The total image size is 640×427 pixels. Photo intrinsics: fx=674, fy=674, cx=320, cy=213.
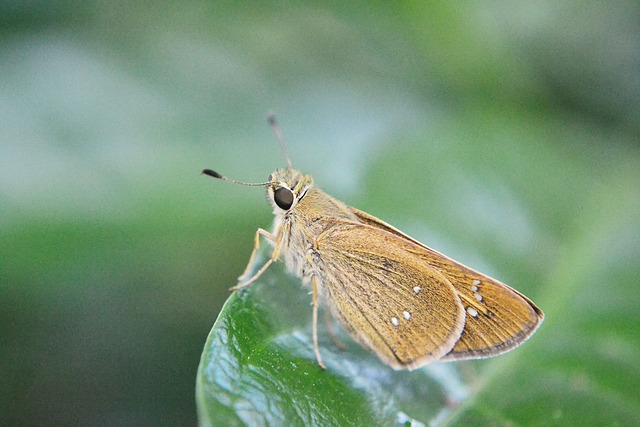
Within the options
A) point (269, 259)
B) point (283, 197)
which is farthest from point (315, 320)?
point (283, 197)

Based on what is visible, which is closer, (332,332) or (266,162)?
(332,332)

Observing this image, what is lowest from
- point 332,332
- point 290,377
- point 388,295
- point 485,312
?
point 290,377

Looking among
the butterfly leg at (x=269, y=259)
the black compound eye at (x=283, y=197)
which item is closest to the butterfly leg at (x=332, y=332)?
the butterfly leg at (x=269, y=259)

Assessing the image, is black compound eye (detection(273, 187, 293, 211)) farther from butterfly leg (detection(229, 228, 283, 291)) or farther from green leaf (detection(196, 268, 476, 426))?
green leaf (detection(196, 268, 476, 426))

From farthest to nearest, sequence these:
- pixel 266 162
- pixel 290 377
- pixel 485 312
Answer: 1. pixel 266 162
2. pixel 485 312
3. pixel 290 377

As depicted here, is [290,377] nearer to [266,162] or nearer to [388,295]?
[388,295]

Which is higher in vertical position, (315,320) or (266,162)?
Result: (266,162)

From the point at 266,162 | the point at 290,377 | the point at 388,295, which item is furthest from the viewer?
the point at 266,162

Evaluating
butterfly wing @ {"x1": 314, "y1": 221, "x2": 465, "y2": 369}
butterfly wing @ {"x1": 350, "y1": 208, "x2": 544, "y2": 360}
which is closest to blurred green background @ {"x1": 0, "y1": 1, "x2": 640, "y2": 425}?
butterfly wing @ {"x1": 350, "y1": 208, "x2": 544, "y2": 360}
